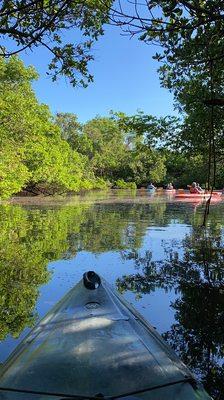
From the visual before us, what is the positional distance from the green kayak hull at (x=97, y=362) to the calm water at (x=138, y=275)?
3.06 ft

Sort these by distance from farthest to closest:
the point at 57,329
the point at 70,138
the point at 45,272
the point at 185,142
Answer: the point at 70,138, the point at 185,142, the point at 45,272, the point at 57,329

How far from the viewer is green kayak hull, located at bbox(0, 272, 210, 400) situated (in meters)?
2.78

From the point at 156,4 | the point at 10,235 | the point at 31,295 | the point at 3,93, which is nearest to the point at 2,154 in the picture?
the point at 3,93

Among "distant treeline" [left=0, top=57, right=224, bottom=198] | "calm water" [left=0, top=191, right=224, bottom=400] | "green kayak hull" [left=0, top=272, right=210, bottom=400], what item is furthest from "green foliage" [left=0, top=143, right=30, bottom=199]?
"green kayak hull" [left=0, top=272, right=210, bottom=400]

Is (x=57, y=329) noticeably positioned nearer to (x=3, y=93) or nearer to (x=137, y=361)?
(x=137, y=361)

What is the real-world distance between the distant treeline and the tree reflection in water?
2.15m

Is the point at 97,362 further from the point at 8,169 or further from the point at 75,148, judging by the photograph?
the point at 75,148

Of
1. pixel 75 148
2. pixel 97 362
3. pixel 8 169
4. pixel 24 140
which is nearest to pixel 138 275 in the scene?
pixel 97 362

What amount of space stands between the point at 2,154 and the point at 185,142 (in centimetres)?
1371

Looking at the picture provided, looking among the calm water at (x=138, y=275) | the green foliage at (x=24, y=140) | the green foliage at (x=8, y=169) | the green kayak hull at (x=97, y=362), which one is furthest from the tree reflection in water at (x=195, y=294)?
the green foliage at (x=24, y=140)

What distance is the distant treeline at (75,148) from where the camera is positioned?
32.9 feet

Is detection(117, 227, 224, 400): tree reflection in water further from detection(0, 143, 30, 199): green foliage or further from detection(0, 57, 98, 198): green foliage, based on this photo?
detection(0, 57, 98, 198): green foliage

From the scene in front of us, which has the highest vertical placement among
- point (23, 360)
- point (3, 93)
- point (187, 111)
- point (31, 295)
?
point (3, 93)

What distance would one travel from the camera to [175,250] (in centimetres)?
1120
